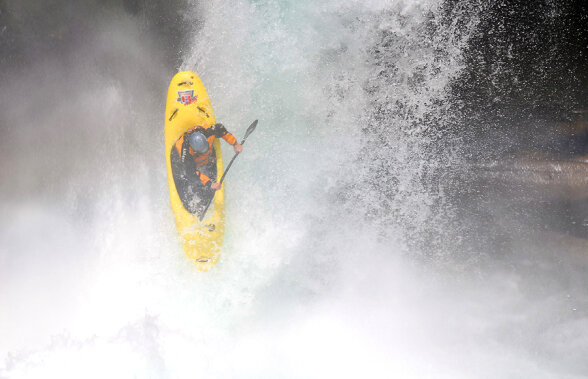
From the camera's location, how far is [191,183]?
401 centimetres

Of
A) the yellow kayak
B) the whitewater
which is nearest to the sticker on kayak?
the yellow kayak

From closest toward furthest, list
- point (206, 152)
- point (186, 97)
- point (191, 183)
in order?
point (206, 152) → point (191, 183) → point (186, 97)

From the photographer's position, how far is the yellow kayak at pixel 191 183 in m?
4.01

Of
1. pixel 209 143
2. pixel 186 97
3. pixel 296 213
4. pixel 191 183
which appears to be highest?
pixel 186 97

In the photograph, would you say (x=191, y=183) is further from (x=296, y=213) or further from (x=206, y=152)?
(x=296, y=213)

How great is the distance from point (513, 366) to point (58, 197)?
6244mm

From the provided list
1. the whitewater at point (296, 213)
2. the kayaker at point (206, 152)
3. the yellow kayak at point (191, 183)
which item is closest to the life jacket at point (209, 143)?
the kayaker at point (206, 152)

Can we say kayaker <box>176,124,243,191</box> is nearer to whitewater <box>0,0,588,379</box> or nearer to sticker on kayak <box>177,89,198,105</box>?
sticker on kayak <box>177,89,198,105</box>

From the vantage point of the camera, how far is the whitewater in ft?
14.3

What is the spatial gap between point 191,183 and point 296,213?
131 centimetres

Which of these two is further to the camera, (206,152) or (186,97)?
(186,97)

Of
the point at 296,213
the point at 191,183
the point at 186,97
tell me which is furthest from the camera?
the point at 296,213

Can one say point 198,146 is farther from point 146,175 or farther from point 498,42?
point 498,42

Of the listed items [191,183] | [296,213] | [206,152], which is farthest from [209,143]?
[296,213]
